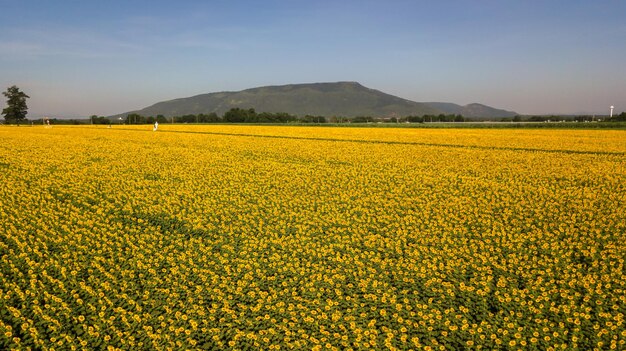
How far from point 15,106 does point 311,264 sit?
117 metres

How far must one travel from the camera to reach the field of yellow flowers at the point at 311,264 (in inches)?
246

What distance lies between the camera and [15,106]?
99.8m

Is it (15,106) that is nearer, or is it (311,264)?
(311,264)

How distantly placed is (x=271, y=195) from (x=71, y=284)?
7.75m

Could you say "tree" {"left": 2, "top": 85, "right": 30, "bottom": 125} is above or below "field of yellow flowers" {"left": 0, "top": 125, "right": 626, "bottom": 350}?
above

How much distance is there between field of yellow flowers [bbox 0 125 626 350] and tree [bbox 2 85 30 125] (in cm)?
10249

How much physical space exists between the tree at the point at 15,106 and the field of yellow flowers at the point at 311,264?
102m

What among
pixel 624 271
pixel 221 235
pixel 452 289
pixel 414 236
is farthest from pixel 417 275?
pixel 221 235

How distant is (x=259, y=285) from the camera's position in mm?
7754

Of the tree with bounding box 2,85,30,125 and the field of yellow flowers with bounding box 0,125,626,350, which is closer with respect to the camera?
the field of yellow flowers with bounding box 0,125,626,350

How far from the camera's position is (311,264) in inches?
339

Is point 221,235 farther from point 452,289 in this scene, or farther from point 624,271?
point 624,271

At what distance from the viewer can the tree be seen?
3900 inches

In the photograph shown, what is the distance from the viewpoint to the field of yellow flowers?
6250 millimetres
